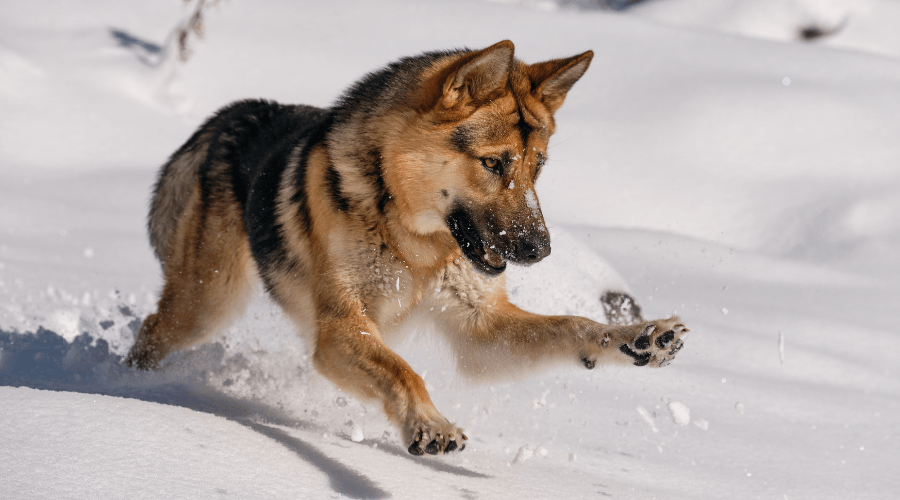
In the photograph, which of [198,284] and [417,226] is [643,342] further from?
[198,284]

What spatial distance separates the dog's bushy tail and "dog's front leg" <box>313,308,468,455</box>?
4.75 feet

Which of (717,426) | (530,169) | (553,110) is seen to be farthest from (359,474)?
(717,426)

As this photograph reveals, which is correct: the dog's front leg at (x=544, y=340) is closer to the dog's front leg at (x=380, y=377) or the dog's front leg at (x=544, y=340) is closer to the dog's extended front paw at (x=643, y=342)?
the dog's extended front paw at (x=643, y=342)

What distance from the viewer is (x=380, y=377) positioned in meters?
2.62

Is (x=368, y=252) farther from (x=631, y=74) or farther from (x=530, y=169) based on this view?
(x=631, y=74)

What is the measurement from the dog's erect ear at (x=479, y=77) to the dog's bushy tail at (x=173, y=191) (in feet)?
5.87

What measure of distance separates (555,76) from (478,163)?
58 centimetres

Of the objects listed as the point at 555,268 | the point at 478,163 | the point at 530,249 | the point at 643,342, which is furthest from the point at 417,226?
the point at 555,268

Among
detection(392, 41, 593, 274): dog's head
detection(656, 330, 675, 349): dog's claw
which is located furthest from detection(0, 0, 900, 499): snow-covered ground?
detection(392, 41, 593, 274): dog's head

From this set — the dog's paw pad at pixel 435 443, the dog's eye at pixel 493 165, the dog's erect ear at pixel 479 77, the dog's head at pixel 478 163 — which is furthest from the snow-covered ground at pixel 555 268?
the dog's erect ear at pixel 479 77

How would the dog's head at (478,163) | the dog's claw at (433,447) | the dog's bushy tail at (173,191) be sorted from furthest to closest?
the dog's bushy tail at (173,191)
the dog's head at (478,163)
the dog's claw at (433,447)

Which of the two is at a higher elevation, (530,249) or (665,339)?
(530,249)

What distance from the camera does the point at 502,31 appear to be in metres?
12.5

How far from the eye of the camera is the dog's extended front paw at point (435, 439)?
7.51ft
